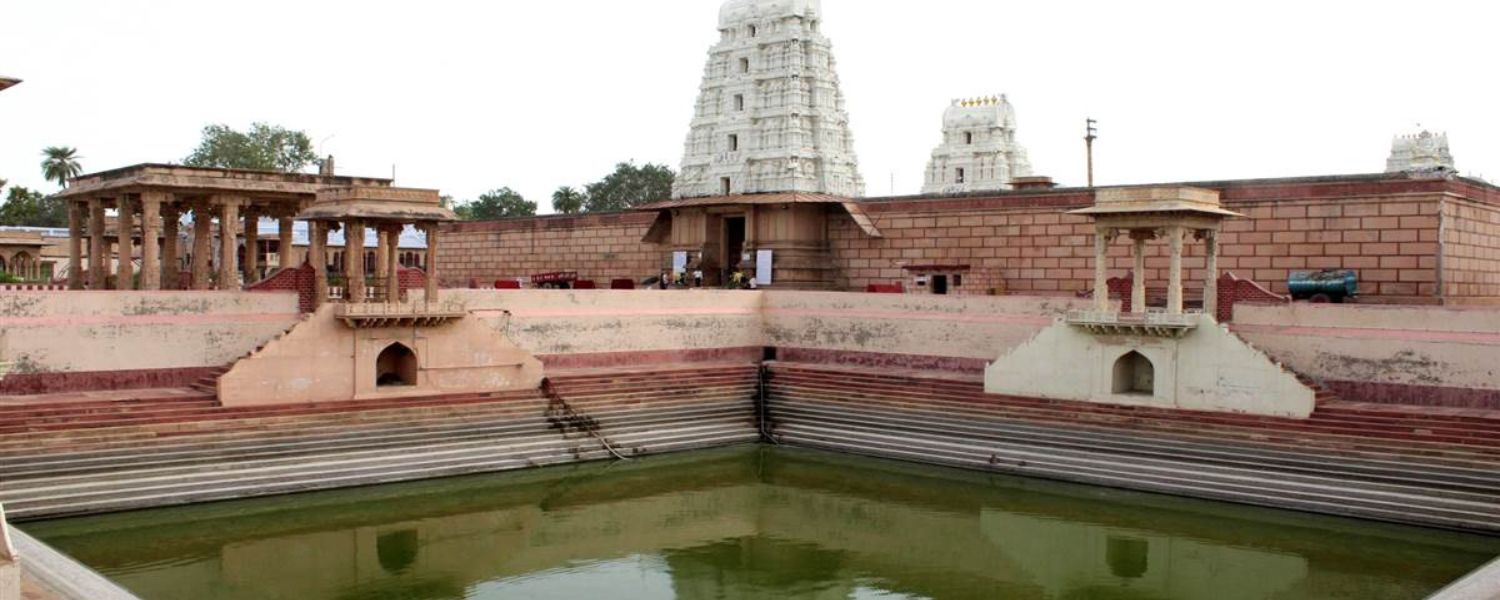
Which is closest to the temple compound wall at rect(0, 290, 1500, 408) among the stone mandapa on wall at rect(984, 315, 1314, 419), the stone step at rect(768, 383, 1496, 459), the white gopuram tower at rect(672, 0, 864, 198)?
the stone mandapa on wall at rect(984, 315, 1314, 419)

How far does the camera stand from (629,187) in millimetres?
78312

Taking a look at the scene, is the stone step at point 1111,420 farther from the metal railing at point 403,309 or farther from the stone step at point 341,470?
the metal railing at point 403,309

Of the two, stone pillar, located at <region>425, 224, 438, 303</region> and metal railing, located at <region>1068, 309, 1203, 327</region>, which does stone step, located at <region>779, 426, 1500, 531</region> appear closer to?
metal railing, located at <region>1068, 309, 1203, 327</region>

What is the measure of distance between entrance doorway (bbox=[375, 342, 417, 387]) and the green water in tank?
8.93 ft

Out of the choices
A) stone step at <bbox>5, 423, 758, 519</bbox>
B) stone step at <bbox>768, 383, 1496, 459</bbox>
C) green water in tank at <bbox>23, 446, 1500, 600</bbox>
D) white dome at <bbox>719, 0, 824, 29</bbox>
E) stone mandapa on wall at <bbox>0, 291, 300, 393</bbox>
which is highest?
white dome at <bbox>719, 0, 824, 29</bbox>

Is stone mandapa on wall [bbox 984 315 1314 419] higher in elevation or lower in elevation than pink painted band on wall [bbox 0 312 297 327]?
lower

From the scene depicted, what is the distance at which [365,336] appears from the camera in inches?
906

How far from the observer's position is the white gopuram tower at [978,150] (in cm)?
5875

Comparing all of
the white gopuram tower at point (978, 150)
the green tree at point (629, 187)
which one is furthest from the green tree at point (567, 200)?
the white gopuram tower at point (978, 150)

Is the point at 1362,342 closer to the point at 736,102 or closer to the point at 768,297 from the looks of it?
the point at 768,297

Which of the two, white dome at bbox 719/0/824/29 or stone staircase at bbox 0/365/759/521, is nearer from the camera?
stone staircase at bbox 0/365/759/521

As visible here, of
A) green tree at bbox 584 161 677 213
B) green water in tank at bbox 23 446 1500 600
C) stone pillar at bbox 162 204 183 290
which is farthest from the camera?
green tree at bbox 584 161 677 213

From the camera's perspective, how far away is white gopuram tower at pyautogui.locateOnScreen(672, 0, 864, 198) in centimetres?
4216

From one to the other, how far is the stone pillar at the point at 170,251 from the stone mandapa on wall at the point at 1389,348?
22.5 meters
